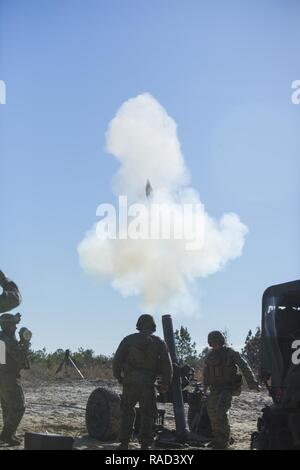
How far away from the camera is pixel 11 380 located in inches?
396

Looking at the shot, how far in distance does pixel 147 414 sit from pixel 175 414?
137cm

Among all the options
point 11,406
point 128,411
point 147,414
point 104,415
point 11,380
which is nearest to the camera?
point 147,414

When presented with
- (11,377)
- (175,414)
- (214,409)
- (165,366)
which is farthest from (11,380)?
(214,409)

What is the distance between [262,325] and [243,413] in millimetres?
7206

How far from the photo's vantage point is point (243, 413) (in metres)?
15.8

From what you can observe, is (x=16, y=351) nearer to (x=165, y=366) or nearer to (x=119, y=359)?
(x=119, y=359)

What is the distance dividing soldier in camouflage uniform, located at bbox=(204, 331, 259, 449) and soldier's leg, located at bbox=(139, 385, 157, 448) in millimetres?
885

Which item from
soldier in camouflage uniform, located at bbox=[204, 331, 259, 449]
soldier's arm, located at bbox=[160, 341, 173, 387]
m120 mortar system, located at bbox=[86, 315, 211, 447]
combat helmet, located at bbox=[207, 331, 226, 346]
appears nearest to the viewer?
soldier's arm, located at bbox=[160, 341, 173, 387]

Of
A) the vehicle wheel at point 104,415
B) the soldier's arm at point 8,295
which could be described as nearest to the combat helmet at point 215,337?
the vehicle wheel at point 104,415

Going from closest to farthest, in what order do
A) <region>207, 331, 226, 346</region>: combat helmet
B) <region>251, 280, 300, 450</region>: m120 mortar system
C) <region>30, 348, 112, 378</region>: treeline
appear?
1. <region>251, 280, 300, 450</region>: m120 mortar system
2. <region>207, 331, 226, 346</region>: combat helmet
3. <region>30, 348, 112, 378</region>: treeline

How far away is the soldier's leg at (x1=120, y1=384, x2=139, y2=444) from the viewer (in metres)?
9.40

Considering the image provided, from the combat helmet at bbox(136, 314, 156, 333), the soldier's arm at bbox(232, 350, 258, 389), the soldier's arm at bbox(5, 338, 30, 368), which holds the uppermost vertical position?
the combat helmet at bbox(136, 314, 156, 333)

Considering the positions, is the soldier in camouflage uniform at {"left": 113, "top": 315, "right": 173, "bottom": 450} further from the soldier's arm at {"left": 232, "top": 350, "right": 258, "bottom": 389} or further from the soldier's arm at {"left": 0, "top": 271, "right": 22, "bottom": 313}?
the soldier's arm at {"left": 0, "top": 271, "right": 22, "bottom": 313}

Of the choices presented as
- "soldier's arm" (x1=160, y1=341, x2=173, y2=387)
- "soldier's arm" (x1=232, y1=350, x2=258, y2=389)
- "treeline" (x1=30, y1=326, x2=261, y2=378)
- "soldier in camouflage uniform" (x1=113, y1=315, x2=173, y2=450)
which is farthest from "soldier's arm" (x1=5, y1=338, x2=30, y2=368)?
"treeline" (x1=30, y1=326, x2=261, y2=378)
